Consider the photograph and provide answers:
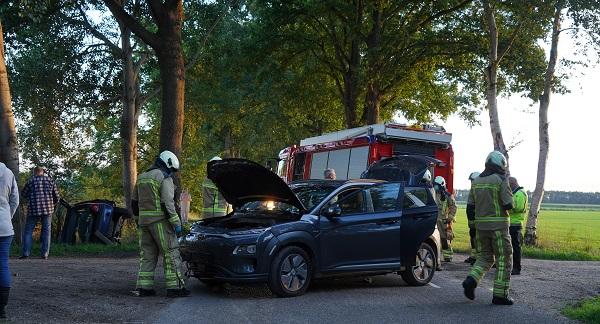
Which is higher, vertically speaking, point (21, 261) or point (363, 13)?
point (363, 13)

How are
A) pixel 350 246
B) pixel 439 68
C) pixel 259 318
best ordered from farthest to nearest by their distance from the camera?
1. pixel 439 68
2. pixel 350 246
3. pixel 259 318

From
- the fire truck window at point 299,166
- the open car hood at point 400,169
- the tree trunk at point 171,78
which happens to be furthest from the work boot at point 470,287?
the fire truck window at point 299,166

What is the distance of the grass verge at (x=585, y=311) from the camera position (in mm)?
8219

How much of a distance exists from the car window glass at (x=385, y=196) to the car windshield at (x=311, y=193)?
2.27ft

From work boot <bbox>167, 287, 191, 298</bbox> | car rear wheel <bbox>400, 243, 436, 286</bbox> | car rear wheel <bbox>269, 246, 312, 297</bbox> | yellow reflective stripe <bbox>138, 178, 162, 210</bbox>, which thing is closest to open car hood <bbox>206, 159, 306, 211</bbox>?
car rear wheel <bbox>269, 246, 312, 297</bbox>

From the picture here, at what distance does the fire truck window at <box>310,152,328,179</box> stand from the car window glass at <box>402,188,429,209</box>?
32.3 feet

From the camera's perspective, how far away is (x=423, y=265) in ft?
36.2

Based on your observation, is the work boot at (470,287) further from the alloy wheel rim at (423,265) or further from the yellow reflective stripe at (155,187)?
the yellow reflective stripe at (155,187)

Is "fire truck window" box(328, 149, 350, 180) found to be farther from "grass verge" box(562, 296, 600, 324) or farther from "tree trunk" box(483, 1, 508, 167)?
"grass verge" box(562, 296, 600, 324)

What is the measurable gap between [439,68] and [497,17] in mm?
5883

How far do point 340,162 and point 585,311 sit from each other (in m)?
11.9

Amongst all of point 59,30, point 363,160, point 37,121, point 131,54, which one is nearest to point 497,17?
point 363,160

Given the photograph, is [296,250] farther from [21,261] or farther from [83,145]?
[83,145]

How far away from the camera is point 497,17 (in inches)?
930
